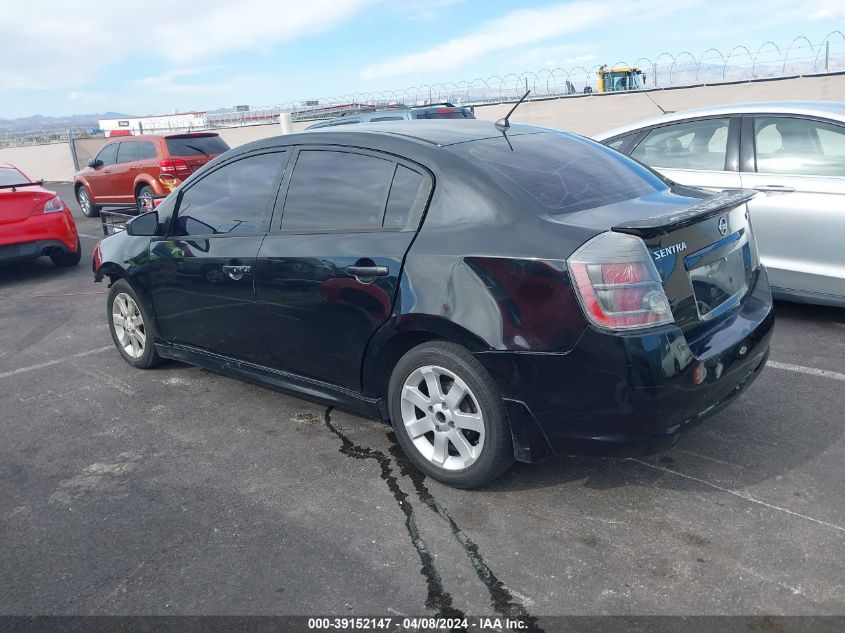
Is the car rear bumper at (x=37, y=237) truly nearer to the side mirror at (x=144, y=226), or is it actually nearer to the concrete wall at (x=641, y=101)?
the side mirror at (x=144, y=226)

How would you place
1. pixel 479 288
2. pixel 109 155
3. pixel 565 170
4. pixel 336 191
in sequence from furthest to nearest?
pixel 109 155 → pixel 336 191 → pixel 565 170 → pixel 479 288

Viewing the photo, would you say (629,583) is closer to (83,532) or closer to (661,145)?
(83,532)

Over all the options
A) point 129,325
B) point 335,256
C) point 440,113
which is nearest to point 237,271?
point 335,256

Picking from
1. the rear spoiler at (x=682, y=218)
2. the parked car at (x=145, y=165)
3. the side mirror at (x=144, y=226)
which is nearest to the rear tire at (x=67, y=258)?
the parked car at (x=145, y=165)

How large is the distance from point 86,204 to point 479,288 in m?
14.9

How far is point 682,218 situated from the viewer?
3.14 meters

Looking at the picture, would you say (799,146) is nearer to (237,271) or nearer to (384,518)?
(237,271)

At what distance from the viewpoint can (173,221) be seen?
4820mm

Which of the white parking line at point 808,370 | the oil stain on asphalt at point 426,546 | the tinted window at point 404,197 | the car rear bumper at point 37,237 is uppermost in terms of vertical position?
the tinted window at point 404,197

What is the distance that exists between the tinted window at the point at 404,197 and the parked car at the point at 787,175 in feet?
10.6

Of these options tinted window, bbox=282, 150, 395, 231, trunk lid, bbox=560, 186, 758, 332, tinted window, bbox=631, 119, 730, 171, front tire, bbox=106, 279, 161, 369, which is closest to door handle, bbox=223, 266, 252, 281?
tinted window, bbox=282, 150, 395, 231

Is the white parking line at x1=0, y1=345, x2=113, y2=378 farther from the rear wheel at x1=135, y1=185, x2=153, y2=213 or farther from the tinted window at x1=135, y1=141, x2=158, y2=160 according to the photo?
the tinted window at x1=135, y1=141, x2=158, y2=160

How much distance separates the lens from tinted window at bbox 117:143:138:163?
45.8 feet

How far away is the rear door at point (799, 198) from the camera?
5.28 meters
